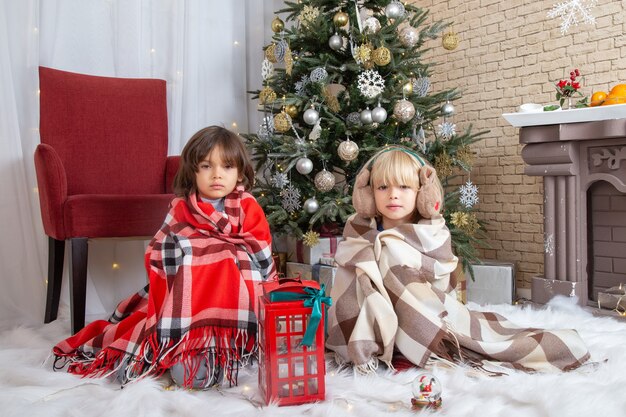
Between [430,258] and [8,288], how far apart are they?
94.2 inches

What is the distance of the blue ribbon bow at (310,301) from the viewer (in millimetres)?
1515

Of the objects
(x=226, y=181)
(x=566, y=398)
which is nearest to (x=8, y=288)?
(x=226, y=181)

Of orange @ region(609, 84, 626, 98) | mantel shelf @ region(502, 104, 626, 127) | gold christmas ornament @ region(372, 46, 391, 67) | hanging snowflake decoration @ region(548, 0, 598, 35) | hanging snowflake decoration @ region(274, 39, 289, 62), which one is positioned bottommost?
mantel shelf @ region(502, 104, 626, 127)

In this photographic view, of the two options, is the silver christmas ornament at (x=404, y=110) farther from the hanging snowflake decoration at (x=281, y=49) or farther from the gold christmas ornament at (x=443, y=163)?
the hanging snowflake decoration at (x=281, y=49)

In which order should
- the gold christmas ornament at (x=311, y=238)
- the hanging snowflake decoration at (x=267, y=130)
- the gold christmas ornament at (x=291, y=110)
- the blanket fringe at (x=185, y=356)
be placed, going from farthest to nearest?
the hanging snowflake decoration at (x=267, y=130) → the gold christmas ornament at (x=291, y=110) → the gold christmas ornament at (x=311, y=238) → the blanket fringe at (x=185, y=356)

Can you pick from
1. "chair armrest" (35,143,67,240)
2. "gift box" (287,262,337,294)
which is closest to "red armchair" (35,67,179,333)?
"chair armrest" (35,143,67,240)

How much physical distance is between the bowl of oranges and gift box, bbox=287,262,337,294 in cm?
163

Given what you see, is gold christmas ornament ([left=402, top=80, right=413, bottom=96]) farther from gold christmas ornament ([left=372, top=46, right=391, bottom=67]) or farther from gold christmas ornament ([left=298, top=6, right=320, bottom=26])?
gold christmas ornament ([left=298, top=6, right=320, bottom=26])

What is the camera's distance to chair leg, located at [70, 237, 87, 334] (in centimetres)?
242

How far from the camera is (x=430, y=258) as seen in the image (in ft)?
6.45

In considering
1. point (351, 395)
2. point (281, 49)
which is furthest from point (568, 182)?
point (351, 395)

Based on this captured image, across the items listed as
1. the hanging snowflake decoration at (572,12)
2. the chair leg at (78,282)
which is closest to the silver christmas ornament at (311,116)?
the chair leg at (78,282)

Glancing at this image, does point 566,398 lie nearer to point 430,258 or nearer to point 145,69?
point 430,258

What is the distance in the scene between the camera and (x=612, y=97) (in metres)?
2.73
